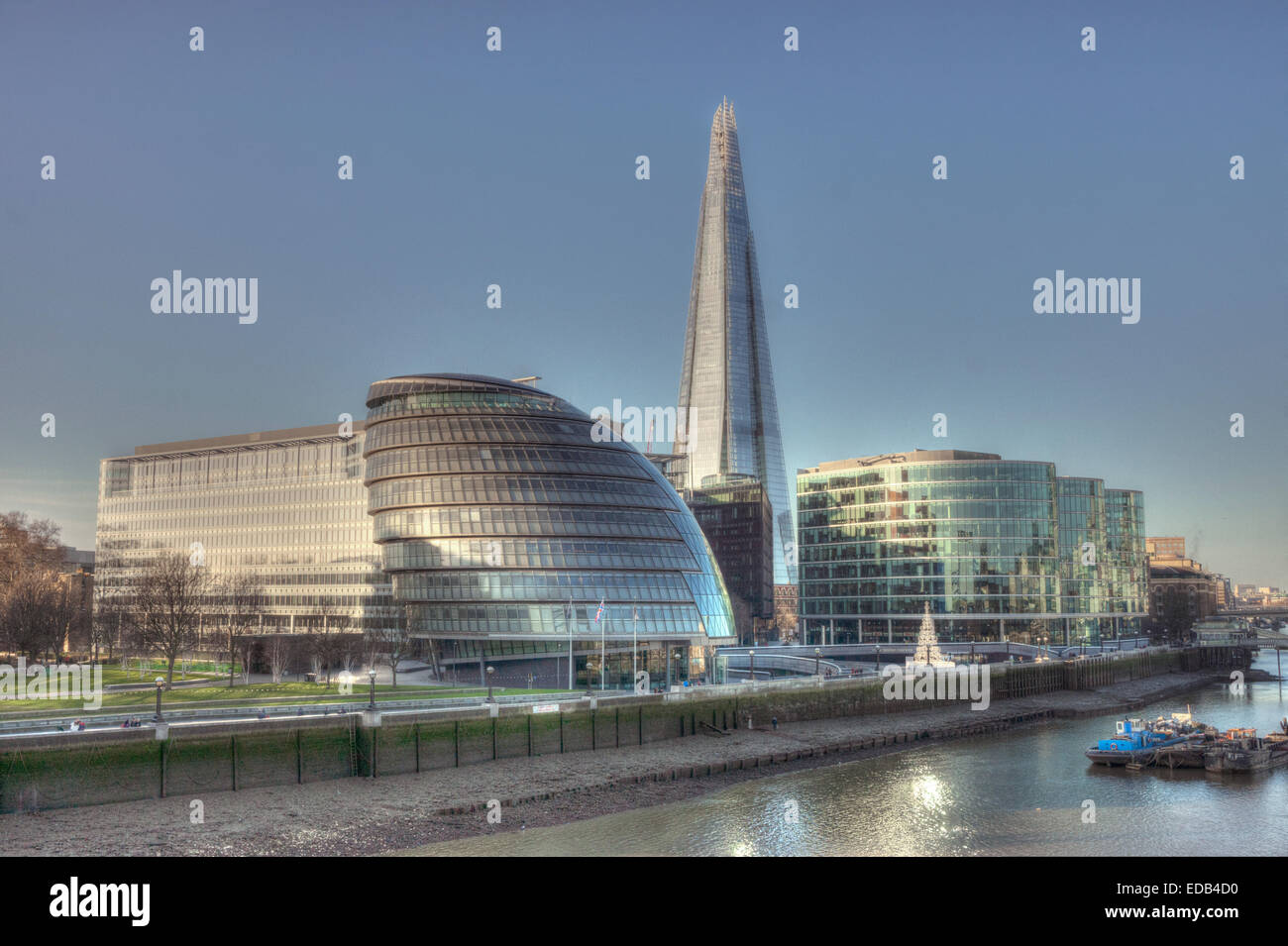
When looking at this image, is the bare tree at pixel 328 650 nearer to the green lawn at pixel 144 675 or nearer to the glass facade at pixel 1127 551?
the green lawn at pixel 144 675

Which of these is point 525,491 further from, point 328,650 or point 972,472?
point 972,472

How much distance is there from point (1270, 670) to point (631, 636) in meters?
111

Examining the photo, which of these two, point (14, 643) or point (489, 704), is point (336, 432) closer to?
point (14, 643)

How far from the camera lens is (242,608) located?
103m

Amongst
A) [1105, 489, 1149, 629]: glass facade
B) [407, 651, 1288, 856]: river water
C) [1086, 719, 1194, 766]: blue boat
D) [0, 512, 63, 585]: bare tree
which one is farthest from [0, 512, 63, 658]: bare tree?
[1105, 489, 1149, 629]: glass facade

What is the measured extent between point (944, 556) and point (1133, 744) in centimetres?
8633

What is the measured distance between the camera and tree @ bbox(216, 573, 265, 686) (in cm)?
8194

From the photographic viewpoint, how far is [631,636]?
288 ft

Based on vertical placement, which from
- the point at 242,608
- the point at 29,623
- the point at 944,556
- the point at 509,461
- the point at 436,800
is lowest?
the point at 436,800

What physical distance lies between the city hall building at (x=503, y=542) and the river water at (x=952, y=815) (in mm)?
28415

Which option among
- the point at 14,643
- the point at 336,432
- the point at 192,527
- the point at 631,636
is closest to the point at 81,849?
the point at 14,643

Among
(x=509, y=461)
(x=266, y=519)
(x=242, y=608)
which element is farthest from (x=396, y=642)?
(x=266, y=519)

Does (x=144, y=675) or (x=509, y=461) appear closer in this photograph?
(x=144, y=675)

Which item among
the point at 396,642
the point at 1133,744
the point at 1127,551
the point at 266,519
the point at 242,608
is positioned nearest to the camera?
the point at 1133,744
